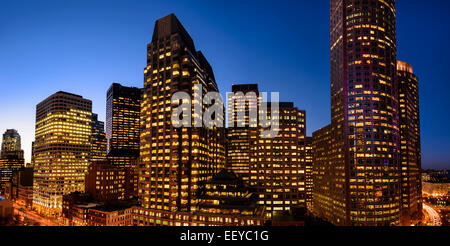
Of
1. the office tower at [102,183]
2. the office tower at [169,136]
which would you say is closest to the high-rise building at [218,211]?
the office tower at [169,136]

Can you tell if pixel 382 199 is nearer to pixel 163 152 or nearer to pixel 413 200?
pixel 413 200

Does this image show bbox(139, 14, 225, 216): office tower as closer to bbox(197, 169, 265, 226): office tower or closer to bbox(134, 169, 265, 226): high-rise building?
bbox(134, 169, 265, 226): high-rise building

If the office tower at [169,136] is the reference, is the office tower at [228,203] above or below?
below

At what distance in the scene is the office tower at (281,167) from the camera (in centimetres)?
17338

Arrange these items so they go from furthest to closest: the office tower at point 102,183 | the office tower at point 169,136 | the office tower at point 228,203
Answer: the office tower at point 102,183 → the office tower at point 169,136 → the office tower at point 228,203

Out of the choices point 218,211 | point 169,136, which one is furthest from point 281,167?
point 169,136

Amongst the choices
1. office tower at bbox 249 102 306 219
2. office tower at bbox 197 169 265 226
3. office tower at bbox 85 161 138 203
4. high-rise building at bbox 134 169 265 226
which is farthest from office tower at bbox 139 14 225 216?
office tower at bbox 85 161 138 203

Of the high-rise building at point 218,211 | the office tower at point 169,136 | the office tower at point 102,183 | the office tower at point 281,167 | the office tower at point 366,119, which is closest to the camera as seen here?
the high-rise building at point 218,211

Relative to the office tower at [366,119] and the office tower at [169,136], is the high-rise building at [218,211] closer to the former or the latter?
the office tower at [169,136]

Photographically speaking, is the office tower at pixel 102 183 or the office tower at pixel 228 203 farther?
the office tower at pixel 102 183

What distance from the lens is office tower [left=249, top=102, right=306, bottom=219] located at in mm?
173375

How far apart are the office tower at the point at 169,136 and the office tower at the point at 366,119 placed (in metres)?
79.6

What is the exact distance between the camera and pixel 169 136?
134 meters
